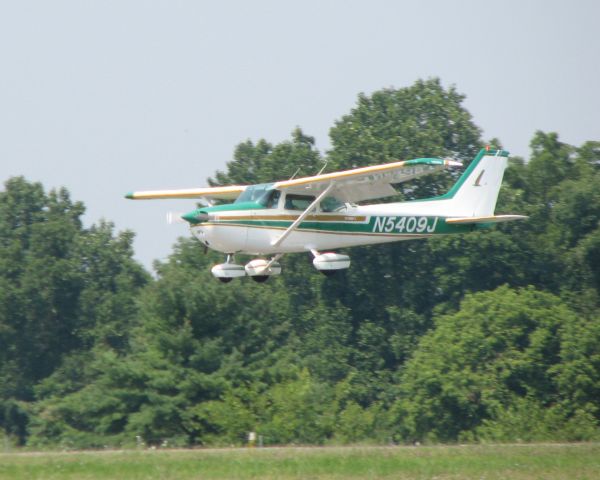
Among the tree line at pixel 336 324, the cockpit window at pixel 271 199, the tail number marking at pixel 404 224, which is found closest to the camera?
the cockpit window at pixel 271 199

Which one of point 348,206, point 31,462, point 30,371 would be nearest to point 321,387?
point 348,206

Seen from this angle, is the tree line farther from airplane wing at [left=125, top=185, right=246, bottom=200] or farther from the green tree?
airplane wing at [left=125, top=185, right=246, bottom=200]

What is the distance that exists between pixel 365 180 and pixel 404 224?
7.44 feet

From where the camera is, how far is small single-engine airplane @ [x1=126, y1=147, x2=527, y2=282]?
23125mm

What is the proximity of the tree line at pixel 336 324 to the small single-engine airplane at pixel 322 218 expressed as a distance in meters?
6.39

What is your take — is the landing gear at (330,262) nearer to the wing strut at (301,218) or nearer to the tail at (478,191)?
the wing strut at (301,218)

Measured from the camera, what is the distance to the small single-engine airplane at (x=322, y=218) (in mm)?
23125

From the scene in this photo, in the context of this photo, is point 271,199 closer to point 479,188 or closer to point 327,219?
point 327,219

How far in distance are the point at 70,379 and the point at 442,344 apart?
56.1 feet

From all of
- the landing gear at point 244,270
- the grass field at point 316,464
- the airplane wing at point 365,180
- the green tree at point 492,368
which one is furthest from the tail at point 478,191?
the green tree at point 492,368

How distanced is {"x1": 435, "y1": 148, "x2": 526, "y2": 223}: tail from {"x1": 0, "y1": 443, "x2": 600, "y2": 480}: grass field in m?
9.21

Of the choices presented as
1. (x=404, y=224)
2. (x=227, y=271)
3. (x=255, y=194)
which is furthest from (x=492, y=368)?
(x=255, y=194)

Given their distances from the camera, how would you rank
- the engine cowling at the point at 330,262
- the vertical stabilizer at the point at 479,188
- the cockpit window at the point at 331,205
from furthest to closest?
the vertical stabilizer at the point at 479,188 < the cockpit window at the point at 331,205 < the engine cowling at the point at 330,262

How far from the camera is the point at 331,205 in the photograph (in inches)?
965
